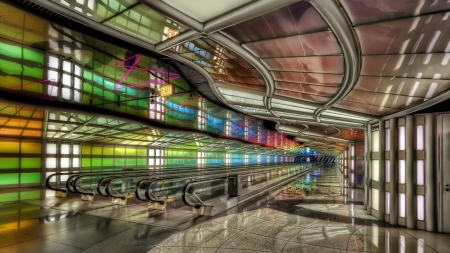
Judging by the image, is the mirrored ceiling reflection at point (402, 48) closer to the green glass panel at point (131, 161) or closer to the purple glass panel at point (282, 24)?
the purple glass panel at point (282, 24)

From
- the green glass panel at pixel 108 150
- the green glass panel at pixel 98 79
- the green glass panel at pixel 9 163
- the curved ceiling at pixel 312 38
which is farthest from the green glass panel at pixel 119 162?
the curved ceiling at pixel 312 38

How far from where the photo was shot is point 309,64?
5.29 metres

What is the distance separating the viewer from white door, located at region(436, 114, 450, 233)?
276 inches

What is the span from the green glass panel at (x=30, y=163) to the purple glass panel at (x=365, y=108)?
18.0 meters

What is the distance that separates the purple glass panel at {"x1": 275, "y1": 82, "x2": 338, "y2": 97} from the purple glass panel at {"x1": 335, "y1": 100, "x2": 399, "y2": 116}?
37.4 inches

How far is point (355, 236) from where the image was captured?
6566 millimetres

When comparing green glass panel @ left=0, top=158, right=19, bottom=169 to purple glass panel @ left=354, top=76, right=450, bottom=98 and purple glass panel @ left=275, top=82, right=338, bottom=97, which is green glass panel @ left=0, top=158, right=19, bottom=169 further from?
purple glass panel @ left=354, top=76, right=450, bottom=98

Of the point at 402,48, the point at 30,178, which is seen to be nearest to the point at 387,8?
the point at 402,48

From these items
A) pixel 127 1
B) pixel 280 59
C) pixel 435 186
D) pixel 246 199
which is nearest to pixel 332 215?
pixel 435 186

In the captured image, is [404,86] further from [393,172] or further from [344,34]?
[393,172]

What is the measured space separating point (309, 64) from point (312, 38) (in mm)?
1276

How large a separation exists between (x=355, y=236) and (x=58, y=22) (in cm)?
1280

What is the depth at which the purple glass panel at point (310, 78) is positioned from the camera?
5.81 m

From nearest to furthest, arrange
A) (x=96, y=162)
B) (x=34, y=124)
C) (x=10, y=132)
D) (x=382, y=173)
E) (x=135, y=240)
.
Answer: (x=135, y=240) → (x=382, y=173) → (x=34, y=124) → (x=10, y=132) → (x=96, y=162)
